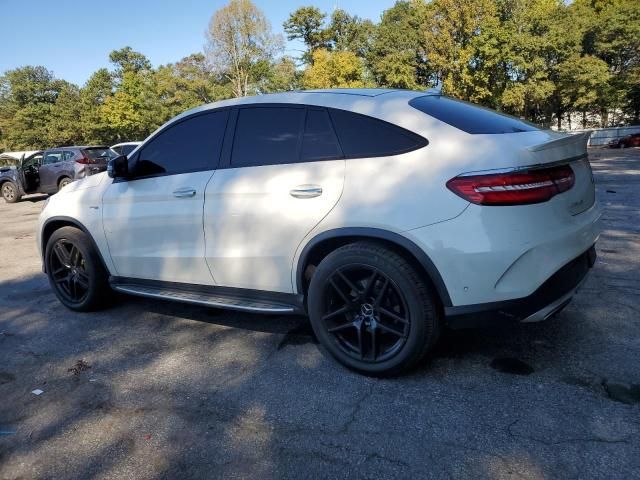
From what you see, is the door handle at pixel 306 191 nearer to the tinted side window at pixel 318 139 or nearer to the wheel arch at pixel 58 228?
the tinted side window at pixel 318 139

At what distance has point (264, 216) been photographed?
3039 millimetres

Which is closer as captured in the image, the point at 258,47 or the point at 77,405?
the point at 77,405

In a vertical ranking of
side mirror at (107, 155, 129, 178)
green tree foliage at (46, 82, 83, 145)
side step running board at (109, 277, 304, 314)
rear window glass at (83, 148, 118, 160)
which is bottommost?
side step running board at (109, 277, 304, 314)

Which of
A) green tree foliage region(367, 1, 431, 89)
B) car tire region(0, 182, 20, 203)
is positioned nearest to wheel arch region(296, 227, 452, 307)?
car tire region(0, 182, 20, 203)

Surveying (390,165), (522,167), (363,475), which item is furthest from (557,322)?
(363,475)

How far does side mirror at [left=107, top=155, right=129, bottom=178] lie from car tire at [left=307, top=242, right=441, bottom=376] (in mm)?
1878

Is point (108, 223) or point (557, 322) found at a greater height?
point (108, 223)

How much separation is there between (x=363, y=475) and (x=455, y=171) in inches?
59.7

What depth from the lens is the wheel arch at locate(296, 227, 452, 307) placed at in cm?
253

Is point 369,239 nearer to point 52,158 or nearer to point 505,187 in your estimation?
point 505,187

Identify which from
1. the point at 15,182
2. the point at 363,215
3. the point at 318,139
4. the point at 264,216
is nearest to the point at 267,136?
the point at 318,139

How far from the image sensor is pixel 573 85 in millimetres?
35312

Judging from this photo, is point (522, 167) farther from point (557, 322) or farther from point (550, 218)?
point (557, 322)

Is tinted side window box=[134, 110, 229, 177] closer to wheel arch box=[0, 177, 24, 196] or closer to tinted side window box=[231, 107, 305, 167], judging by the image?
tinted side window box=[231, 107, 305, 167]
